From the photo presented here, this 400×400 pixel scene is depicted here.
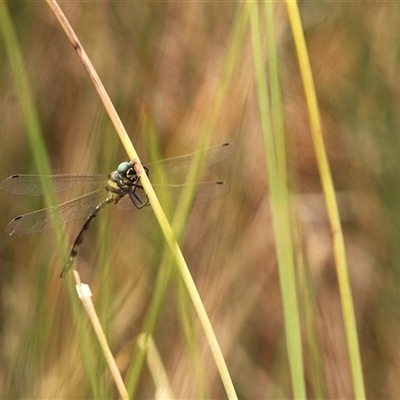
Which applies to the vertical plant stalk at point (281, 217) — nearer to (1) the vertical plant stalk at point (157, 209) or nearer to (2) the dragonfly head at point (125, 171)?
(1) the vertical plant stalk at point (157, 209)

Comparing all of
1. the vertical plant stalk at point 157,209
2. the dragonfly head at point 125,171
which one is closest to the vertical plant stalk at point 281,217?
Result: the vertical plant stalk at point 157,209

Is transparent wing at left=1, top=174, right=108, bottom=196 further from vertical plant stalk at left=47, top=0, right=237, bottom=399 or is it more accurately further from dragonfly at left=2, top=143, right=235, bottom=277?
vertical plant stalk at left=47, top=0, right=237, bottom=399

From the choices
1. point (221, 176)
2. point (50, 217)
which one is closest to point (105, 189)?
point (50, 217)

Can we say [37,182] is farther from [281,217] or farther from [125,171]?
[281,217]

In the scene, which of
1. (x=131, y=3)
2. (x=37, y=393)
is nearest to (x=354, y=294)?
(x=37, y=393)

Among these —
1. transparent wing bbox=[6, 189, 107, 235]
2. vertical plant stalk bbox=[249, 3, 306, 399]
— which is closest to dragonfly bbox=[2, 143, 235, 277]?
transparent wing bbox=[6, 189, 107, 235]
